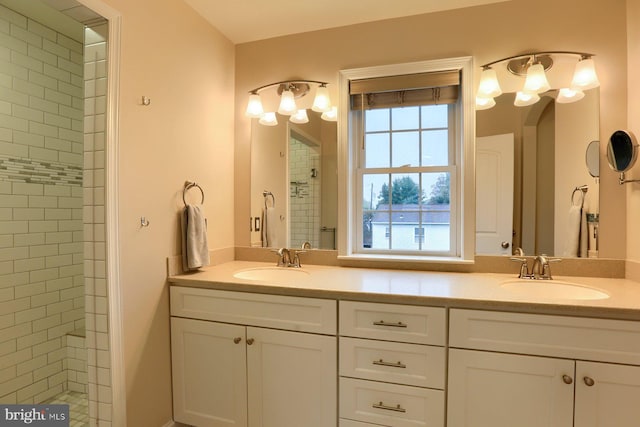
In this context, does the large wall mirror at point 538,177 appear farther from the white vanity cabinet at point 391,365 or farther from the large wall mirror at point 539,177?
the white vanity cabinet at point 391,365

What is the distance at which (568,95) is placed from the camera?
1.74 metres

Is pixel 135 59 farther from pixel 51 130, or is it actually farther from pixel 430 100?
pixel 430 100

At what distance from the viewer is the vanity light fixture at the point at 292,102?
2.08m

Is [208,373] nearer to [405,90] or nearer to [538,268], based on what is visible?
[538,268]

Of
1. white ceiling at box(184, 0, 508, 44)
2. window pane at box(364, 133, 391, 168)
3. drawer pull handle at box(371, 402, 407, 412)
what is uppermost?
white ceiling at box(184, 0, 508, 44)

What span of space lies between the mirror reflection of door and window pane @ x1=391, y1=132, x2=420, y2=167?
50cm

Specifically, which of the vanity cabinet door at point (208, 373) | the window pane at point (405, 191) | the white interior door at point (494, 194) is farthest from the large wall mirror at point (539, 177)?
the vanity cabinet door at point (208, 373)

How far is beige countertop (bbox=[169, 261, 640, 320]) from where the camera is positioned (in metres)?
1.21

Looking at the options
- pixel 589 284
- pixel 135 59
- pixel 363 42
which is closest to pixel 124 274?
pixel 135 59

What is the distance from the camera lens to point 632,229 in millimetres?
1619

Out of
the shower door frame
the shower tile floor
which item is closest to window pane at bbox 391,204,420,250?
the shower door frame

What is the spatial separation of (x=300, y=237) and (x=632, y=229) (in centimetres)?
182

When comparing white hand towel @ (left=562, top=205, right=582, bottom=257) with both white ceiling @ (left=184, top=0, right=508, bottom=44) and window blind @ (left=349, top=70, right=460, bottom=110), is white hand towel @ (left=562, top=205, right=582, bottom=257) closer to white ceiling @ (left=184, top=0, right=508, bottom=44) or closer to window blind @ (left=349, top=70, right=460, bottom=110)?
window blind @ (left=349, top=70, right=460, bottom=110)

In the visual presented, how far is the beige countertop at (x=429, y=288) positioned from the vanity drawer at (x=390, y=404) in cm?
38
